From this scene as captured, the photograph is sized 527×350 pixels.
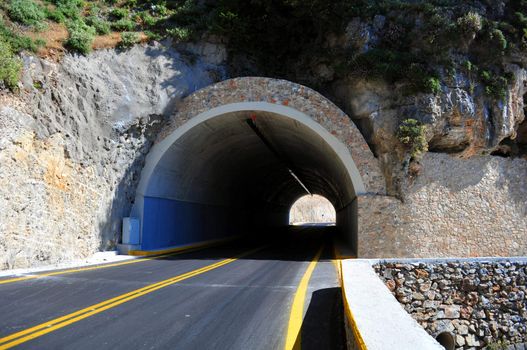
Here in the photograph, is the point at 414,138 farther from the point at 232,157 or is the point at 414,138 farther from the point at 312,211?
the point at 312,211

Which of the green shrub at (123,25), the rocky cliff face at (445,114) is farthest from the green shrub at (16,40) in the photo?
the rocky cliff face at (445,114)

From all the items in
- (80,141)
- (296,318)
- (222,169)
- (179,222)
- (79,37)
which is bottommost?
(296,318)

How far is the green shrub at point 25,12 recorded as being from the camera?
16.0m

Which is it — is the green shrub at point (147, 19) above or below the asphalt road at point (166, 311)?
above

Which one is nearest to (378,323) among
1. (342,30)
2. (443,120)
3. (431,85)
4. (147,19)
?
(443,120)

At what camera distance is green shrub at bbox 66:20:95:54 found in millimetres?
16641

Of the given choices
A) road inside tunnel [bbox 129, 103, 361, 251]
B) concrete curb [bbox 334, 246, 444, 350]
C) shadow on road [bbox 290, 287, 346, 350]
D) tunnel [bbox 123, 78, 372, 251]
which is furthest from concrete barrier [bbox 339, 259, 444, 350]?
road inside tunnel [bbox 129, 103, 361, 251]

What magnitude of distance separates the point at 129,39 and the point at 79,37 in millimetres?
2683

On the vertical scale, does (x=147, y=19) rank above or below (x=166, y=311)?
above

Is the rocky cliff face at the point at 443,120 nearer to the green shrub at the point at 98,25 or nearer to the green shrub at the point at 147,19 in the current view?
the green shrub at the point at 147,19

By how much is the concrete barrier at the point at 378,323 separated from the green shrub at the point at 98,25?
57.9 ft

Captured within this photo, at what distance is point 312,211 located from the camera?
79.5 meters

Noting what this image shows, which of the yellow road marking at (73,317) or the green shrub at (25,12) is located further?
the green shrub at (25,12)

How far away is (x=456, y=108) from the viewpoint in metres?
16.2
